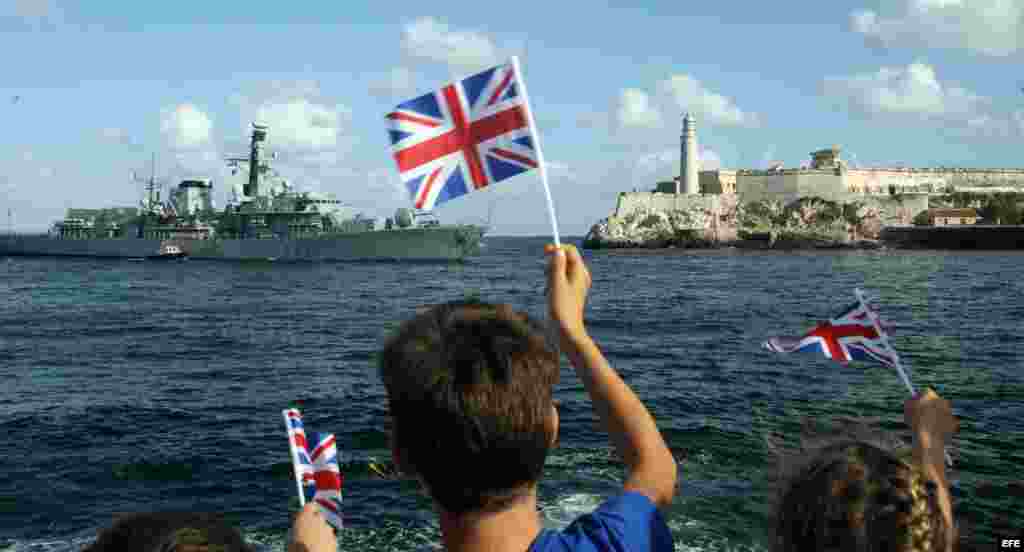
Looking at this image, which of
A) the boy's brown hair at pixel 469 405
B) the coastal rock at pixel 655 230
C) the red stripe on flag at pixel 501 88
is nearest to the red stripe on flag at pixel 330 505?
the red stripe on flag at pixel 501 88

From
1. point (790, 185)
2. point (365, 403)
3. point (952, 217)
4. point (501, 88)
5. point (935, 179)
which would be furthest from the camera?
point (935, 179)

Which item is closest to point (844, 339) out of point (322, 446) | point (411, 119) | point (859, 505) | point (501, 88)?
point (501, 88)

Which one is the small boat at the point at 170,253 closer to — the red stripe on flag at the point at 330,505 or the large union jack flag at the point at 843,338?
the red stripe on flag at the point at 330,505

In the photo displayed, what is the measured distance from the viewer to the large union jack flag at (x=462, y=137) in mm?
3559

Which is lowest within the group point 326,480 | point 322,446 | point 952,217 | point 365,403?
point 365,403

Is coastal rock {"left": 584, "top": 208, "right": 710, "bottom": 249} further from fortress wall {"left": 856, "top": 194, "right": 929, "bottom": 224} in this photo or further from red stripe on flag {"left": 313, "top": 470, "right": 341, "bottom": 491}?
red stripe on flag {"left": 313, "top": 470, "right": 341, "bottom": 491}

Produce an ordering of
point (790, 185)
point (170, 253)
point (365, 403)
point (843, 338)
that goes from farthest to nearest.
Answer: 1. point (790, 185)
2. point (170, 253)
3. point (365, 403)
4. point (843, 338)

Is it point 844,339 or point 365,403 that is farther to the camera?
point 365,403

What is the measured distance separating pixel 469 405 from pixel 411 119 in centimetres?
227

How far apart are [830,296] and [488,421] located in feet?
113

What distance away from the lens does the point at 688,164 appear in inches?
4382

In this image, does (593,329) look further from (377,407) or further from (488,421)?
(488,421)

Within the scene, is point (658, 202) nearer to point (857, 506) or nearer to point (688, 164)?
point (688, 164)

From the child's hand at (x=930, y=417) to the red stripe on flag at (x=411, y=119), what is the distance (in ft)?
7.66
